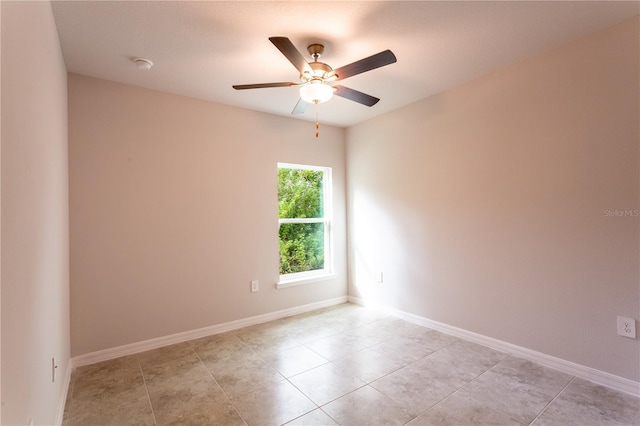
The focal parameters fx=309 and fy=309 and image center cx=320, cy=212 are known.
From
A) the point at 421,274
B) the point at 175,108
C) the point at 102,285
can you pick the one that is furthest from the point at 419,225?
the point at 102,285

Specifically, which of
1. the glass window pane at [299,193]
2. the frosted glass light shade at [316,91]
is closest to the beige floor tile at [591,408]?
the frosted glass light shade at [316,91]

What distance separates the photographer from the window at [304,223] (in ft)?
12.8

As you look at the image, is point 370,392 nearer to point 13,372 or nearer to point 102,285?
point 13,372

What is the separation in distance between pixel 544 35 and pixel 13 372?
3.44m

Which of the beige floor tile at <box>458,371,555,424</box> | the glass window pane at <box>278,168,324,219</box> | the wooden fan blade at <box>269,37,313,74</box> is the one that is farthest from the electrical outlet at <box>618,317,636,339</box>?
the glass window pane at <box>278,168,324,219</box>

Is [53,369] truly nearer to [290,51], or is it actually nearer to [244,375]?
[244,375]

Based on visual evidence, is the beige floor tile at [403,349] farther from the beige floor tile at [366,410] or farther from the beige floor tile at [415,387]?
the beige floor tile at [366,410]

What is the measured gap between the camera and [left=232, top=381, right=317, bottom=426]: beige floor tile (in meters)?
1.87

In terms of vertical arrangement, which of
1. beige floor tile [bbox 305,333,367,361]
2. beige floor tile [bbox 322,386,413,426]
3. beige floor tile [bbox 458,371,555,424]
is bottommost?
beige floor tile [bbox 305,333,367,361]

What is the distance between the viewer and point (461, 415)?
186 cm

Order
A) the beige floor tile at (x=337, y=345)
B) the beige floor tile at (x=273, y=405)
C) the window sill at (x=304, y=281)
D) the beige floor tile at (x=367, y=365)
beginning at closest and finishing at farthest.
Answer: the beige floor tile at (x=273, y=405) < the beige floor tile at (x=367, y=365) < the beige floor tile at (x=337, y=345) < the window sill at (x=304, y=281)

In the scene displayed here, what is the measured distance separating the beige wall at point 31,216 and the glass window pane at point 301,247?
7.34 feet

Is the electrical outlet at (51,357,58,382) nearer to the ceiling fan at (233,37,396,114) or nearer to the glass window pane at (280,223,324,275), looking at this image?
the ceiling fan at (233,37,396,114)

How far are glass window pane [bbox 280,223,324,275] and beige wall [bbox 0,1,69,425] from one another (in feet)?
7.34
